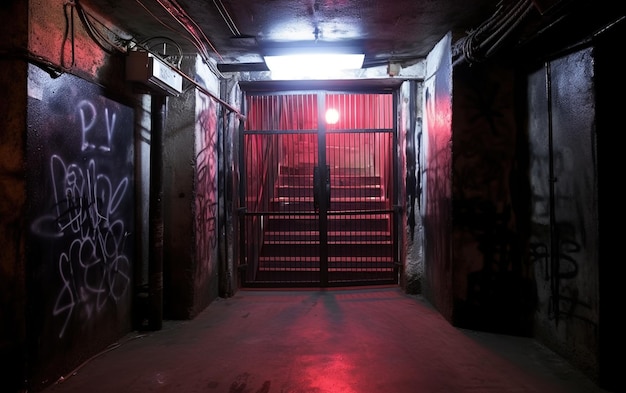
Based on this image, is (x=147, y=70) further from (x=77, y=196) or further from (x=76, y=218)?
(x=76, y=218)

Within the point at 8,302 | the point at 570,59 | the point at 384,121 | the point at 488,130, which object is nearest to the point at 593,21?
the point at 570,59

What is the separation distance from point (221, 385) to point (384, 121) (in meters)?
4.99

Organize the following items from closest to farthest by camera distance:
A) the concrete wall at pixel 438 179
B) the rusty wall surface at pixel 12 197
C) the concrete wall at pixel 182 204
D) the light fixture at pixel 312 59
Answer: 1. the rusty wall surface at pixel 12 197
2. the concrete wall at pixel 438 179
3. the concrete wall at pixel 182 204
4. the light fixture at pixel 312 59

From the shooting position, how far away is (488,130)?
15.8 feet

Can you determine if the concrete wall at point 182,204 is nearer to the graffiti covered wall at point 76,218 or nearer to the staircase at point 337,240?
the graffiti covered wall at point 76,218

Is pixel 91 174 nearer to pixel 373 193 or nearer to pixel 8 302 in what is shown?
pixel 8 302

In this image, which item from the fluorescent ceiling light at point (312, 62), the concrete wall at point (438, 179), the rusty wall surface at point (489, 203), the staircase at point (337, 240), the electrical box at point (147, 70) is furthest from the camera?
the staircase at point (337, 240)

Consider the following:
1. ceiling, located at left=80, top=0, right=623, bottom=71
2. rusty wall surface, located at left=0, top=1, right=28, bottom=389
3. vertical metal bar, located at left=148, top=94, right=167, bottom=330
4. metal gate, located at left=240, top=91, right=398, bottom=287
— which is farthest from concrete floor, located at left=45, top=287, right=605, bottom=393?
ceiling, located at left=80, top=0, right=623, bottom=71

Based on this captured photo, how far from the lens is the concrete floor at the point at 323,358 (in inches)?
138

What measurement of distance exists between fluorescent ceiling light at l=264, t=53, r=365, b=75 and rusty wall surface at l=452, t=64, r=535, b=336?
1569 millimetres

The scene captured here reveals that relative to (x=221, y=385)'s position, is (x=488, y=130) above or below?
above

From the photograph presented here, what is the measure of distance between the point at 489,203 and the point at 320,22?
2.86m

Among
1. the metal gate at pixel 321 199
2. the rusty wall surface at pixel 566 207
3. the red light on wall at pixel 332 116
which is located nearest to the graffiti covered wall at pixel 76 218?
the metal gate at pixel 321 199

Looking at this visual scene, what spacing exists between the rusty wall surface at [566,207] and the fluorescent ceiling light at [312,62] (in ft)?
7.71
